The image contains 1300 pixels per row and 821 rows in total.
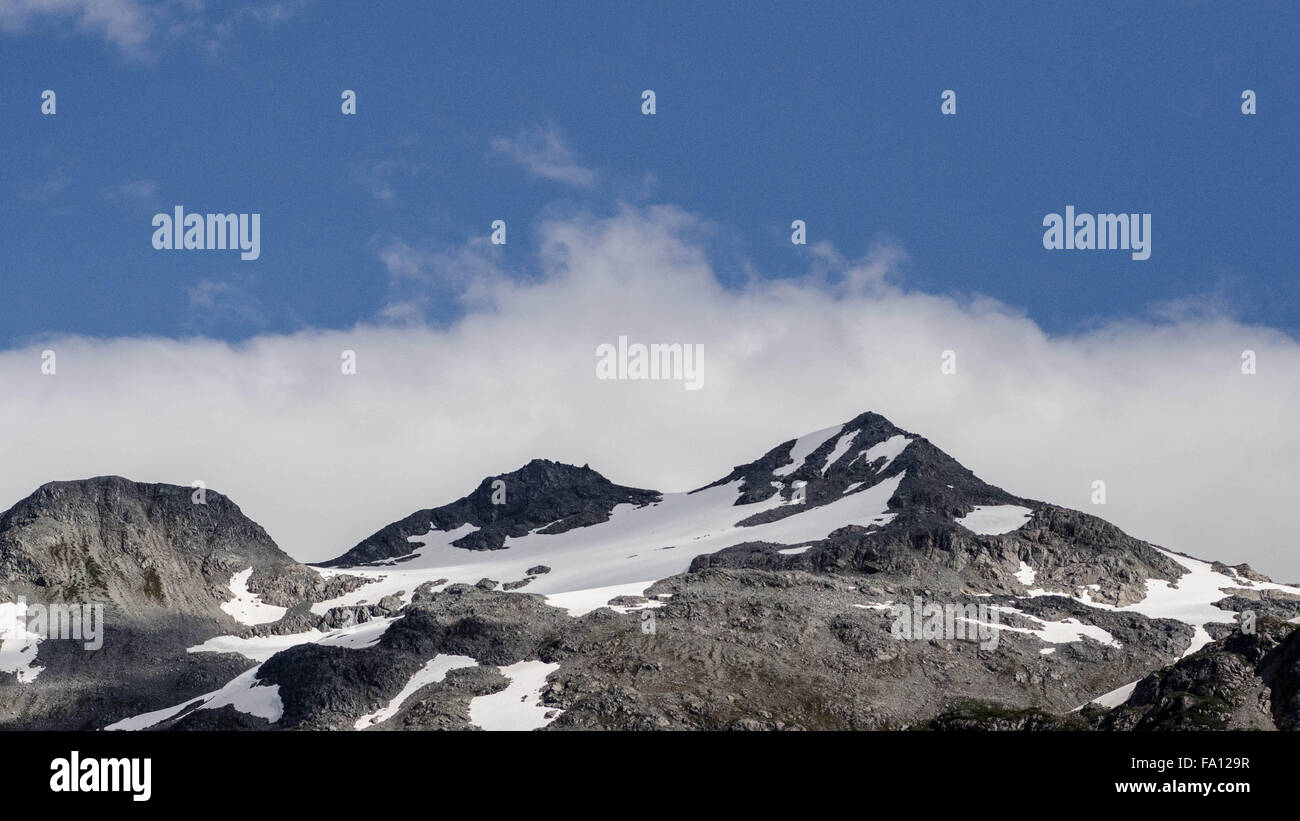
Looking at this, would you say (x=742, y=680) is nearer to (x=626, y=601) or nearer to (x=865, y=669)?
(x=865, y=669)

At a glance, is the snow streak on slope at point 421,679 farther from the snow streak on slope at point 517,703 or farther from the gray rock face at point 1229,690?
the gray rock face at point 1229,690

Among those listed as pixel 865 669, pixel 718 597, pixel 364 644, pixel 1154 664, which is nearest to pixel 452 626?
pixel 364 644

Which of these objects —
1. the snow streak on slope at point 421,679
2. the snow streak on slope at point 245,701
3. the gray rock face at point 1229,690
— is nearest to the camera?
the gray rock face at point 1229,690

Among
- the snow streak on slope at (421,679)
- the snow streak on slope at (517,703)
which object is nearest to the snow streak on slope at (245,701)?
the snow streak on slope at (421,679)

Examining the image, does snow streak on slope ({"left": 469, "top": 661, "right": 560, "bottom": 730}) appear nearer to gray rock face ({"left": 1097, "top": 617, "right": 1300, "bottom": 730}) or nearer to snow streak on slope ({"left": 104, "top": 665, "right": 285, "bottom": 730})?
snow streak on slope ({"left": 104, "top": 665, "right": 285, "bottom": 730})
